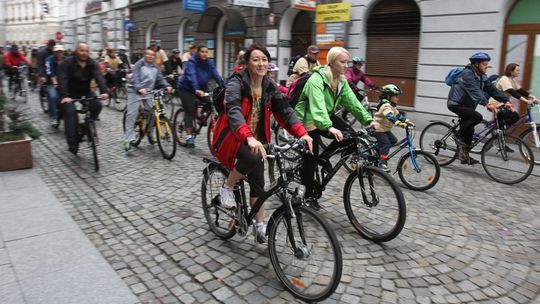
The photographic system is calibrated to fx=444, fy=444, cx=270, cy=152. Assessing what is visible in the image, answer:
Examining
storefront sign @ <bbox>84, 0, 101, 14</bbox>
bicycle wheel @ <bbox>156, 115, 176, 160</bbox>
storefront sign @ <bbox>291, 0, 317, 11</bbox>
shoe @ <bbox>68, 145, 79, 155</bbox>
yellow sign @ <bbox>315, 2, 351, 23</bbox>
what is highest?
storefront sign @ <bbox>84, 0, 101, 14</bbox>

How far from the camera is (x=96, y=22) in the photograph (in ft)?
102

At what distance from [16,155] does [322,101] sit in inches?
186

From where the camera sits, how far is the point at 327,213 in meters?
4.93

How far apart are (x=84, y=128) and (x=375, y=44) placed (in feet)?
26.4

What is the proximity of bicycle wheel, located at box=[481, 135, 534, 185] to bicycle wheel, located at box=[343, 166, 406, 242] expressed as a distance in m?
3.35

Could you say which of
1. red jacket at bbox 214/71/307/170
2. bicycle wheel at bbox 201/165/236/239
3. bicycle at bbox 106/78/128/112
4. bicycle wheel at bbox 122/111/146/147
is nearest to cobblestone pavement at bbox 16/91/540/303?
bicycle wheel at bbox 201/165/236/239

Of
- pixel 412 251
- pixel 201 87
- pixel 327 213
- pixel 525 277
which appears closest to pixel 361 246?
pixel 412 251

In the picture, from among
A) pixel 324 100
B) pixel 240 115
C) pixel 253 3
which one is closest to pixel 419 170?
pixel 324 100

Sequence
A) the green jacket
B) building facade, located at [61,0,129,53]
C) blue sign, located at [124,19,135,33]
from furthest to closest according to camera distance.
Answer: building facade, located at [61,0,129,53] → blue sign, located at [124,19,135,33] → the green jacket

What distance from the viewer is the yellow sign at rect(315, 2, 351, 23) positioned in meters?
12.0

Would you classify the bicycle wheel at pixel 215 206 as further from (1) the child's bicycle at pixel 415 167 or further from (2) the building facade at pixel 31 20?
(2) the building facade at pixel 31 20

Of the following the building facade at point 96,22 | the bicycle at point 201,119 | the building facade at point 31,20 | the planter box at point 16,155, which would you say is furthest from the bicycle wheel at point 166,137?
the building facade at point 31,20

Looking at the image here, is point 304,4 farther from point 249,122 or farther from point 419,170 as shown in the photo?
point 249,122

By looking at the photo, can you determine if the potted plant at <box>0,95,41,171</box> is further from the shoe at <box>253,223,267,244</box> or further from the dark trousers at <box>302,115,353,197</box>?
the shoe at <box>253,223,267,244</box>
